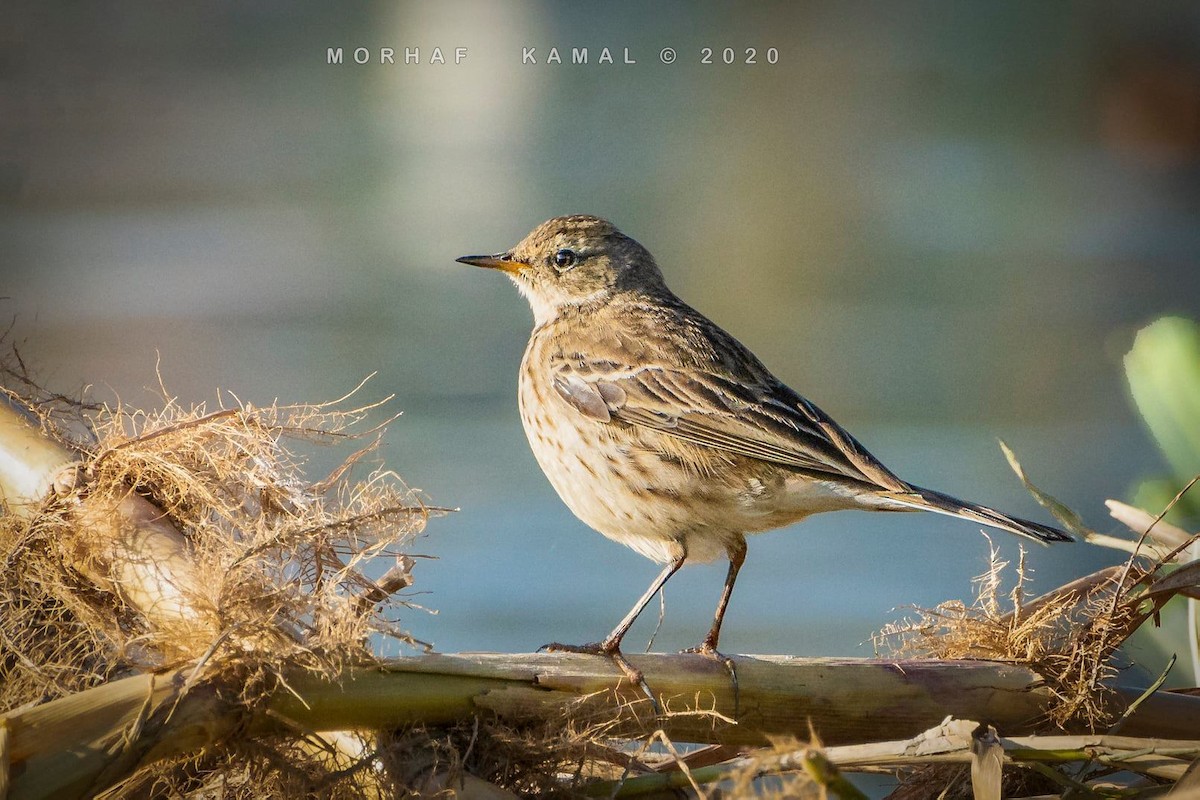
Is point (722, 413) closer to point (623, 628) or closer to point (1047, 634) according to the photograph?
point (623, 628)

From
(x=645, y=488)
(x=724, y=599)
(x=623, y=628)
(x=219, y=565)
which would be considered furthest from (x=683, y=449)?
(x=219, y=565)

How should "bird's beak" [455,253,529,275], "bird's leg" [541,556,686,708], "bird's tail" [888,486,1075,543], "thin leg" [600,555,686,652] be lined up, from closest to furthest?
"bird's leg" [541,556,686,708] → "bird's tail" [888,486,1075,543] → "thin leg" [600,555,686,652] → "bird's beak" [455,253,529,275]

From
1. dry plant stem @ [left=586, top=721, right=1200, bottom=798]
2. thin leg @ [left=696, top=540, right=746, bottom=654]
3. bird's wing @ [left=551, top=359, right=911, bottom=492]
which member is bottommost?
thin leg @ [left=696, top=540, right=746, bottom=654]

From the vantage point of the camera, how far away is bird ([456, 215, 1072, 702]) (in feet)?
7.13

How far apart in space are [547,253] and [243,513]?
1455 millimetres

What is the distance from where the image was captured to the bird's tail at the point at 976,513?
71.8 inches

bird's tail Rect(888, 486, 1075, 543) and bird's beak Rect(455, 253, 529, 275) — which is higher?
bird's beak Rect(455, 253, 529, 275)

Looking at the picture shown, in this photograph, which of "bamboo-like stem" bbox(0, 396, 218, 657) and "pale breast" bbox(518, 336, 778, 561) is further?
"pale breast" bbox(518, 336, 778, 561)

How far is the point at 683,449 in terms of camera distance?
227 cm

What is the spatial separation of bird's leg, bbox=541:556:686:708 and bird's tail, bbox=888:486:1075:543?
48cm

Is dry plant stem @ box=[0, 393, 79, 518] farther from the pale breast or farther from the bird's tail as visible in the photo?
the bird's tail

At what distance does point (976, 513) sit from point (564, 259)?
1300 mm

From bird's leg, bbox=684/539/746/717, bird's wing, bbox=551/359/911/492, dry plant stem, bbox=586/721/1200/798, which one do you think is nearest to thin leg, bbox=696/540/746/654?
bird's leg, bbox=684/539/746/717

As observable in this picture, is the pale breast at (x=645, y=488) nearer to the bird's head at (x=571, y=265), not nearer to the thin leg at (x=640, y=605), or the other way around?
the thin leg at (x=640, y=605)
